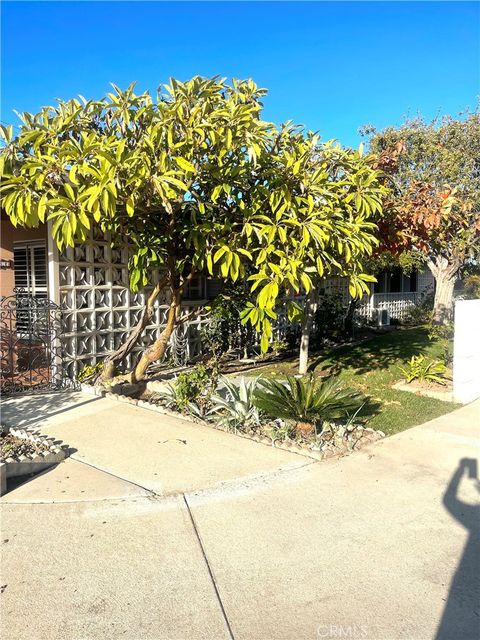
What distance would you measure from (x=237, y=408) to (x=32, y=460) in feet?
7.65

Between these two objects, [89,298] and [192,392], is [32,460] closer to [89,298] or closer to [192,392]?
[192,392]

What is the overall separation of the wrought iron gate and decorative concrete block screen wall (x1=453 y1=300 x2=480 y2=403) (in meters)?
5.86

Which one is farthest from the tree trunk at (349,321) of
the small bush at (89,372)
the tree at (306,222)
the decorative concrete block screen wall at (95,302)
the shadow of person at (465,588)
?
the shadow of person at (465,588)

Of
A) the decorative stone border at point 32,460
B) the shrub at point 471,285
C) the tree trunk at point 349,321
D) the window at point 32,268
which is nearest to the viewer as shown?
the decorative stone border at point 32,460

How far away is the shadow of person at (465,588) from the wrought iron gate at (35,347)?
5.74 meters

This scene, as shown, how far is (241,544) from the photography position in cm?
332

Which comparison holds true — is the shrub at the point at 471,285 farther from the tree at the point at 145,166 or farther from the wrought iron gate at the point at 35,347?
the wrought iron gate at the point at 35,347

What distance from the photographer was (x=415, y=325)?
17469mm

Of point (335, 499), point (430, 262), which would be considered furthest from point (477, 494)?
point (430, 262)

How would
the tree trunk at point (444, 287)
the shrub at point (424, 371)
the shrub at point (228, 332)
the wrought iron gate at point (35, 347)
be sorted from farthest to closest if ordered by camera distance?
1. the tree trunk at point (444, 287)
2. the shrub at point (228, 332)
3. the shrub at point (424, 371)
4. the wrought iron gate at point (35, 347)

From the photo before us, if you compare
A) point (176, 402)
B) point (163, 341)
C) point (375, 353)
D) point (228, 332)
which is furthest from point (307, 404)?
point (375, 353)

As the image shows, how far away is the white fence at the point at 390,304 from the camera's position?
1609cm

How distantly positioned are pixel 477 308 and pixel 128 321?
18.4ft

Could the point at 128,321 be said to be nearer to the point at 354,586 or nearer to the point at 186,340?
the point at 186,340
